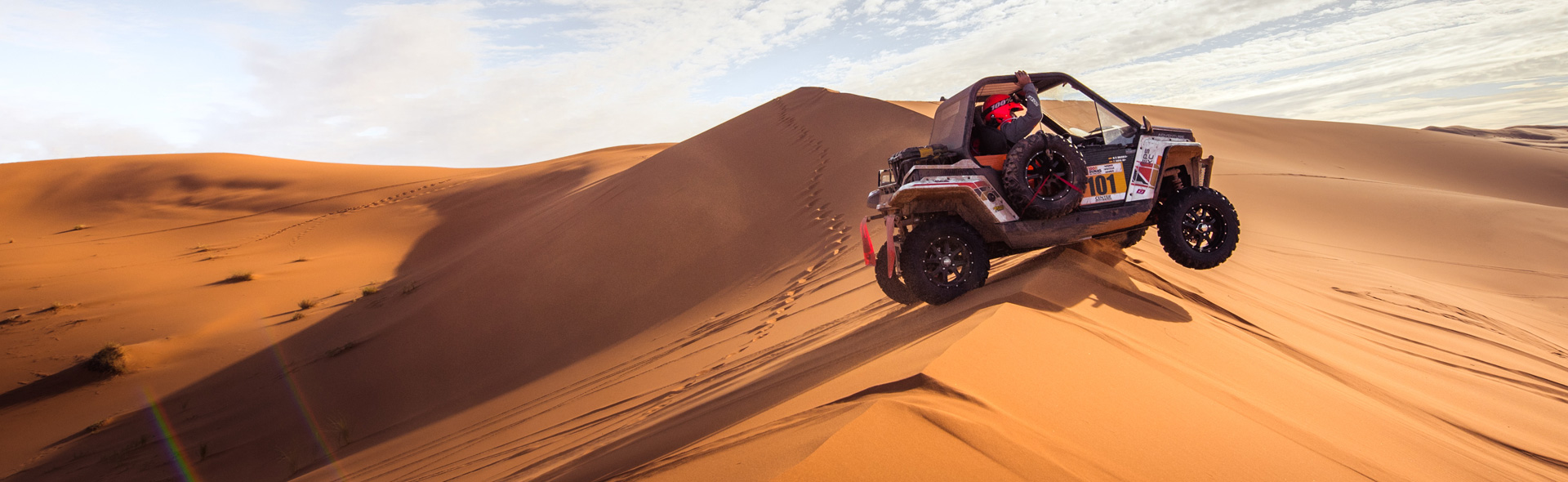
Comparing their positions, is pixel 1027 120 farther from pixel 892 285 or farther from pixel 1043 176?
pixel 892 285

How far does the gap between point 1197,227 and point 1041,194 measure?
1523mm

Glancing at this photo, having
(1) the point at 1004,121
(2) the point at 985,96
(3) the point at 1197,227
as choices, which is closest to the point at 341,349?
(2) the point at 985,96

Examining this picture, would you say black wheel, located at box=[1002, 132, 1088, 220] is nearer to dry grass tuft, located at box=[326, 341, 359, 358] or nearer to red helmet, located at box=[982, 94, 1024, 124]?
red helmet, located at box=[982, 94, 1024, 124]

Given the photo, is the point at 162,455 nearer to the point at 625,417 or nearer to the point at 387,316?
the point at 387,316

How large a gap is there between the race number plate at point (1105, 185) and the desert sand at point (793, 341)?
0.48 m

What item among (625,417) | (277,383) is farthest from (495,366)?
(625,417)

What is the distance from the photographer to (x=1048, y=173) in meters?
5.57

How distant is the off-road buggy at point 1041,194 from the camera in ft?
18.0

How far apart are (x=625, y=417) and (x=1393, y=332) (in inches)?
260

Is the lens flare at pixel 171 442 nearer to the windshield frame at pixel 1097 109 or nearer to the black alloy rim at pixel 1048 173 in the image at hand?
the black alloy rim at pixel 1048 173

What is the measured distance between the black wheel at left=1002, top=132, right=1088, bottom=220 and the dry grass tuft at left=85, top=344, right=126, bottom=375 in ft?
44.6

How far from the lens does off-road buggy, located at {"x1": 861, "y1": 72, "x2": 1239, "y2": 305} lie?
550cm

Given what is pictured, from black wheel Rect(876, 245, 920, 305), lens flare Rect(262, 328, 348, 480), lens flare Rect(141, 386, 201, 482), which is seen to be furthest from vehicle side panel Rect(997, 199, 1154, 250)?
lens flare Rect(141, 386, 201, 482)

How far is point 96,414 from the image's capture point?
10484mm
